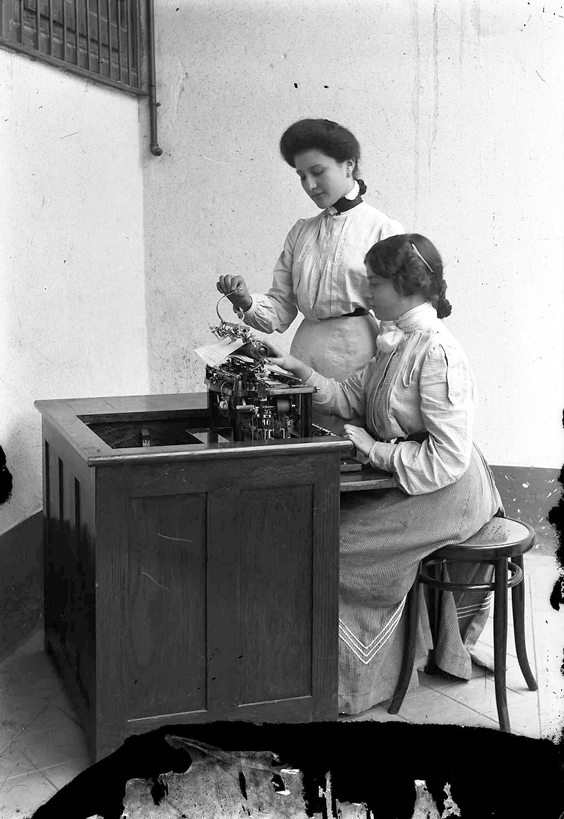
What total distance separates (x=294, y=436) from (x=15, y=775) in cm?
136

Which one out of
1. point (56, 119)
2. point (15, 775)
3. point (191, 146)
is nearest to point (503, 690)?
point (15, 775)

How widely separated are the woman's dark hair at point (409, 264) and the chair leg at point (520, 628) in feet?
3.42

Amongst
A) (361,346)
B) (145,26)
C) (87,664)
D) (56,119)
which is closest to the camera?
(87,664)

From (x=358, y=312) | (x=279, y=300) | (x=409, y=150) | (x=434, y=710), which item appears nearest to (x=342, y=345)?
(x=358, y=312)

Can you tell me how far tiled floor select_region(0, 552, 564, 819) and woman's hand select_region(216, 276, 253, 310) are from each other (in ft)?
5.22

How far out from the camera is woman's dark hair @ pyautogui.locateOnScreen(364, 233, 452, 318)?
3.40 metres

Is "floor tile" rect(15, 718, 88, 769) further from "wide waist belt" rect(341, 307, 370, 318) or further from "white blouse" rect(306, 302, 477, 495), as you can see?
"wide waist belt" rect(341, 307, 370, 318)

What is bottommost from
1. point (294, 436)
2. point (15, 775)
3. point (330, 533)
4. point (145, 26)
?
point (15, 775)

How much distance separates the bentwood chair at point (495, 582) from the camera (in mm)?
3387

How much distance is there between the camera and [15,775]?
10.3 ft

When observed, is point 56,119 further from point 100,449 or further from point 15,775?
point 15,775

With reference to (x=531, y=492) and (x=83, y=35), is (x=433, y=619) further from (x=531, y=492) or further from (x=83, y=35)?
(x=83, y=35)

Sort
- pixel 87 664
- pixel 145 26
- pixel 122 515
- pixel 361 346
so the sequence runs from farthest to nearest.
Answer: pixel 145 26, pixel 361 346, pixel 87 664, pixel 122 515

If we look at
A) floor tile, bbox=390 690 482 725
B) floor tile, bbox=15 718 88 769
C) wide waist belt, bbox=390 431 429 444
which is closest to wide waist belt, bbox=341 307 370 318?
wide waist belt, bbox=390 431 429 444
